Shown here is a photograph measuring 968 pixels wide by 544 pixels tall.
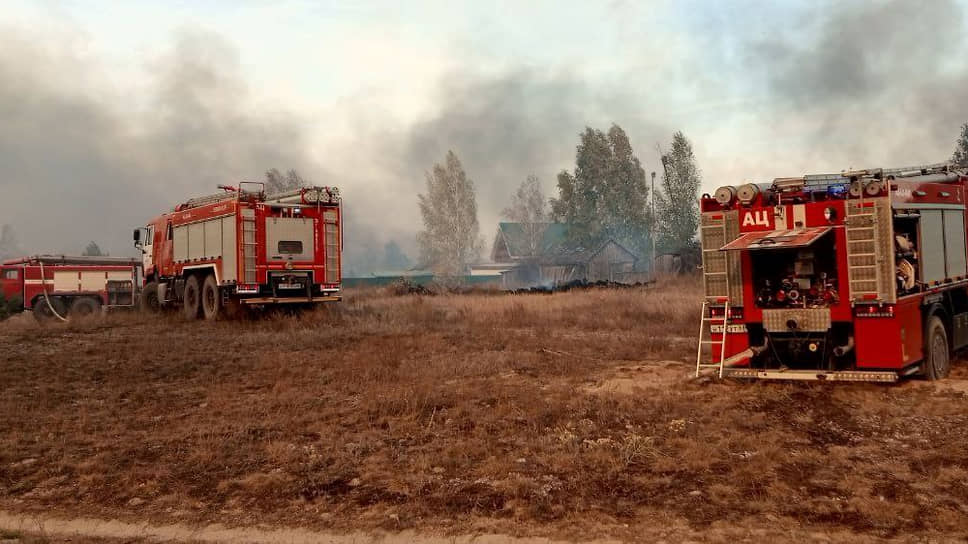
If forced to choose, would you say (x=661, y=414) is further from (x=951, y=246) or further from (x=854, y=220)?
(x=951, y=246)

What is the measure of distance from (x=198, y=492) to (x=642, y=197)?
57450mm

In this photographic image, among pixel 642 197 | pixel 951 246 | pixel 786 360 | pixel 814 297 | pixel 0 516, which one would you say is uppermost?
pixel 642 197

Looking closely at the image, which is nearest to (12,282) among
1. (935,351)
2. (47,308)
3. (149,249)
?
(47,308)

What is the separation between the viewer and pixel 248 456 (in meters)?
8.33

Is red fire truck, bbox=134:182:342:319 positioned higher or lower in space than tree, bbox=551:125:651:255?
lower

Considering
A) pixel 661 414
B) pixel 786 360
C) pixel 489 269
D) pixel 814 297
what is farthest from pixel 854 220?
pixel 489 269

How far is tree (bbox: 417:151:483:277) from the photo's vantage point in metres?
63.9

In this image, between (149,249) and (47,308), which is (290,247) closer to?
(149,249)

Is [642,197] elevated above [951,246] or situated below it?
above

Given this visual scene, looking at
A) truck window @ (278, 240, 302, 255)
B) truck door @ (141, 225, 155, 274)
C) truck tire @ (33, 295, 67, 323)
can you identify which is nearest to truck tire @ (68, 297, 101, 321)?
truck tire @ (33, 295, 67, 323)

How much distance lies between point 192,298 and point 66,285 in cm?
1146

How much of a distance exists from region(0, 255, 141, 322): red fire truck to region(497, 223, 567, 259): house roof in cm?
4033

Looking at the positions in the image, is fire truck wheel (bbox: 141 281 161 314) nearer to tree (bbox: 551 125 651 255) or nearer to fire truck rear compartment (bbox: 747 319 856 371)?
fire truck rear compartment (bbox: 747 319 856 371)

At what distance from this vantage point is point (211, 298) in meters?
22.6
